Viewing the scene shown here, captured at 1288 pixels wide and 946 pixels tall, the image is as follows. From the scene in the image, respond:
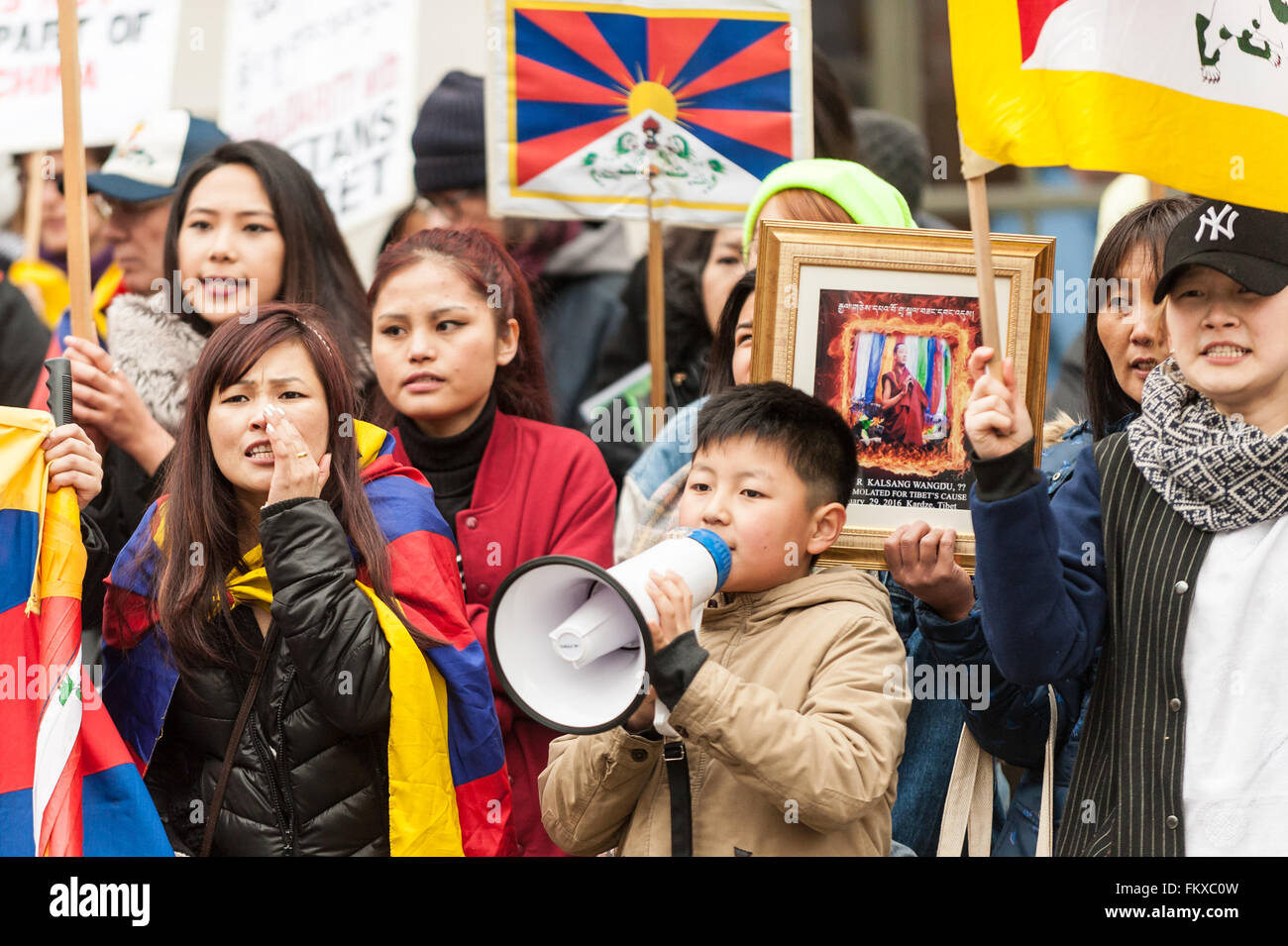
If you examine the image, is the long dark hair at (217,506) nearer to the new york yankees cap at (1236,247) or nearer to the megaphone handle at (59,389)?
the megaphone handle at (59,389)

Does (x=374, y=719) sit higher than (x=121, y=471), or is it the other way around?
(x=121, y=471)

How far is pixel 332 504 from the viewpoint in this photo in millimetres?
3693

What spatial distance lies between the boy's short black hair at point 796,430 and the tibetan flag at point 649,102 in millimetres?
1507

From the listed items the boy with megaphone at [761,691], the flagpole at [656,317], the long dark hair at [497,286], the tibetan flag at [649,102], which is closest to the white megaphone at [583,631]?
the boy with megaphone at [761,691]

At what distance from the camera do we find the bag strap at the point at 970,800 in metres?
3.60

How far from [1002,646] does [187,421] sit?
1844 millimetres

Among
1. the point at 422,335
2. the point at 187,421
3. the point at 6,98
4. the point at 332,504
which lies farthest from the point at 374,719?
the point at 6,98

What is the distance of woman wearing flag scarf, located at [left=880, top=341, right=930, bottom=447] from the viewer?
12.3 ft

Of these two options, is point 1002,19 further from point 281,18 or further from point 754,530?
point 281,18

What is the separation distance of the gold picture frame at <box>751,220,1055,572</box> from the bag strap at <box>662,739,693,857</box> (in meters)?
0.70

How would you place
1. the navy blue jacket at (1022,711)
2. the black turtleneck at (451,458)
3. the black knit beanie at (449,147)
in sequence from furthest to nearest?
the black knit beanie at (449,147) → the black turtleneck at (451,458) → the navy blue jacket at (1022,711)

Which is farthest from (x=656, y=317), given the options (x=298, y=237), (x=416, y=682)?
(x=416, y=682)
